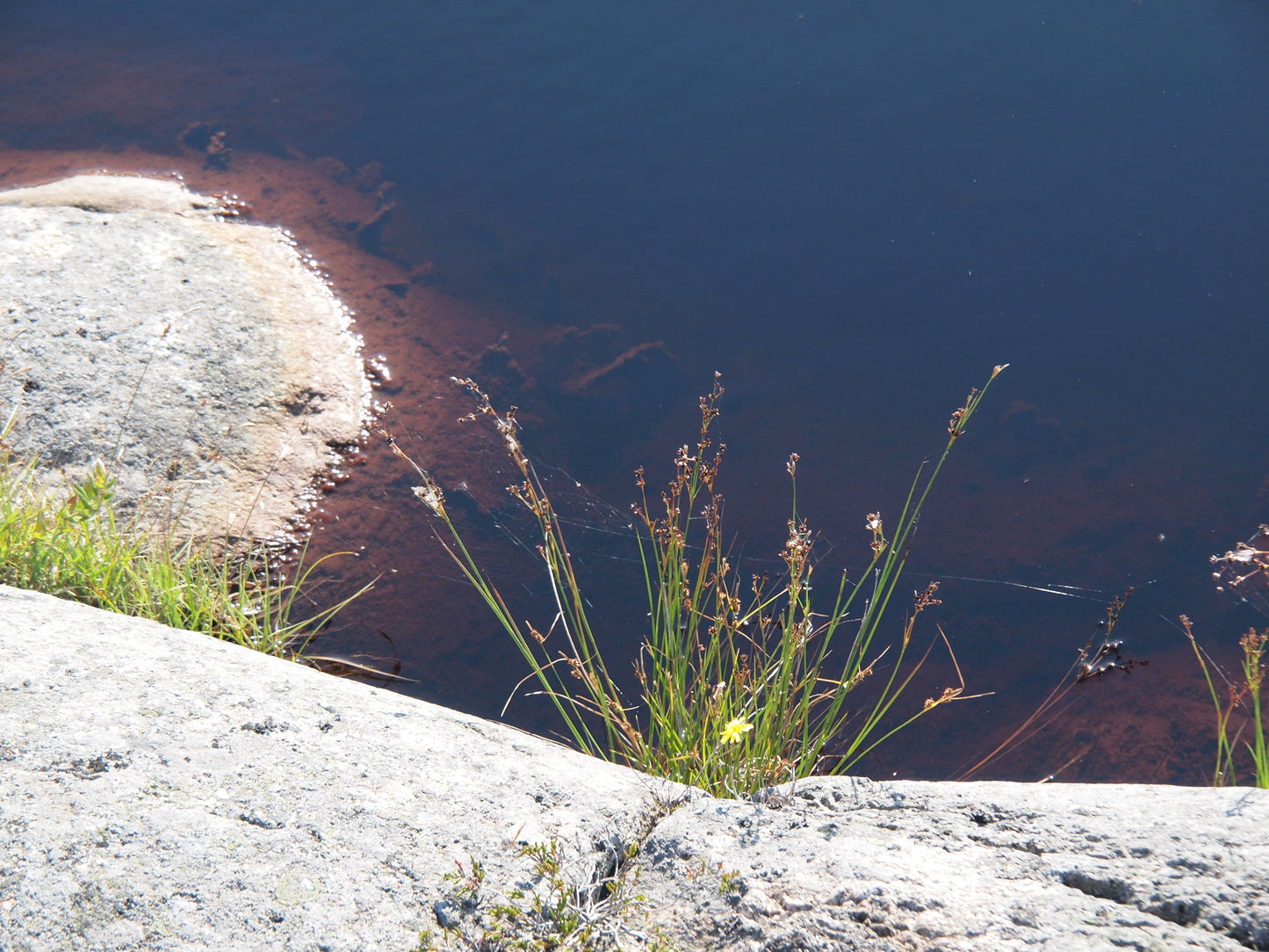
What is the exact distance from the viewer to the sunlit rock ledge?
1340 mm

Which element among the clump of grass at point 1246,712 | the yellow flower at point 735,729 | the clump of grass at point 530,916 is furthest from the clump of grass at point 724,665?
the clump of grass at point 1246,712

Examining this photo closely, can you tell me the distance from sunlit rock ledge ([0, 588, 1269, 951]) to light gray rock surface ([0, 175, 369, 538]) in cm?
160

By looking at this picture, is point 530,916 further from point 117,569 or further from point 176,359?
point 176,359

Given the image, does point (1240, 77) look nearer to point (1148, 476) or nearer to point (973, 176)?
point (973, 176)

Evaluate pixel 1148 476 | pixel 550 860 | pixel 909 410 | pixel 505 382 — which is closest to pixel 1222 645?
pixel 1148 476

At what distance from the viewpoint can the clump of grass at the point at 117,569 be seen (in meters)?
2.54

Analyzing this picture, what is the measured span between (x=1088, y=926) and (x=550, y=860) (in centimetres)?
90

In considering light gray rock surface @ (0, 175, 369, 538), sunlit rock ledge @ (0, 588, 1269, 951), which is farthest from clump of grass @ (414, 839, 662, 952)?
light gray rock surface @ (0, 175, 369, 538)

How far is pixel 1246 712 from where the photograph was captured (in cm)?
282

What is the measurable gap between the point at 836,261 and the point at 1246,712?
2.62 metres

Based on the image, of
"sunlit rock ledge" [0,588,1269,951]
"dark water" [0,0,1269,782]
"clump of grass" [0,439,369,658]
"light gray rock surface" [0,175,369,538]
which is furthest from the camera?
"light gray rock surface" [0,175,369,538]

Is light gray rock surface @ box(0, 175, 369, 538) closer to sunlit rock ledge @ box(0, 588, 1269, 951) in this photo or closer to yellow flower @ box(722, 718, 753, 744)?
sunlit rock ledge @ box(0, 588, 1269, 951)

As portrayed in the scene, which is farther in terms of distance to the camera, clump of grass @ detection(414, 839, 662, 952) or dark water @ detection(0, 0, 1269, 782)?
dark water @ detection(0, 0, 1269, 782)

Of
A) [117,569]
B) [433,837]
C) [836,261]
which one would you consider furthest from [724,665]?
[836,261]
